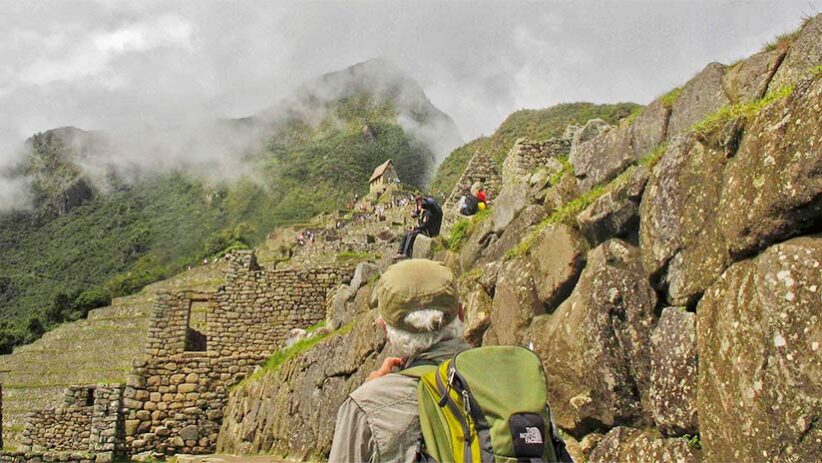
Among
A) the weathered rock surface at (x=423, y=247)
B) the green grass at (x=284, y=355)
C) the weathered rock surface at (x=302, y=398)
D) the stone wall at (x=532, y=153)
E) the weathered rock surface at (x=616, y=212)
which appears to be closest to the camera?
the weathered rock surface at (x=616, y=212)

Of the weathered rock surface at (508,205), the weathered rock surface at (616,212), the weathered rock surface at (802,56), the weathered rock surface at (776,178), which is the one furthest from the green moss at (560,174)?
the weathered rock surface at (776,178)

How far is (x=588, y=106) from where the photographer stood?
53.1 meters

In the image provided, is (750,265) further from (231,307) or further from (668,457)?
(231,307)

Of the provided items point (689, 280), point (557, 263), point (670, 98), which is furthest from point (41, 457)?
point (689, 280)

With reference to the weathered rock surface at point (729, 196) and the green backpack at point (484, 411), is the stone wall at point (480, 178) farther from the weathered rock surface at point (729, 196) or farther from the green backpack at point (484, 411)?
the green backpack at point (484, 411)

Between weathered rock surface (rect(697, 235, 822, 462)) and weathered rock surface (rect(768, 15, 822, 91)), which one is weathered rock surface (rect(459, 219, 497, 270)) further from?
weathered rock surface (rect(697, 235, 822, 462))

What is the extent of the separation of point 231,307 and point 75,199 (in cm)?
9836

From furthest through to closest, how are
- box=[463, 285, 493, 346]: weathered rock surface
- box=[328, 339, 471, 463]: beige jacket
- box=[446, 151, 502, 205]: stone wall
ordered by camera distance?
box=[446, 151, 502, 205]: stone wall, box=[463, 285, 493, 346]: weathered rock surface, box=[328, 339, 471, 463]: beige jacket

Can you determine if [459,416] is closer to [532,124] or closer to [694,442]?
[694,442]

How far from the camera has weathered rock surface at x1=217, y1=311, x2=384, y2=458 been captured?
1078cm

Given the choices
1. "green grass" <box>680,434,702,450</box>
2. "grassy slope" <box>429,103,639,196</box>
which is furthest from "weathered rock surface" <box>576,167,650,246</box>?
"grassy slope" <box>429,103,639,196</box>

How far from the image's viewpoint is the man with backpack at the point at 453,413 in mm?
2635

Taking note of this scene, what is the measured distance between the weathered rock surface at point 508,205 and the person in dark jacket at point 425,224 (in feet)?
9.33

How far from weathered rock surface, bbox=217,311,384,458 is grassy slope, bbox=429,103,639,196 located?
97.8ft
